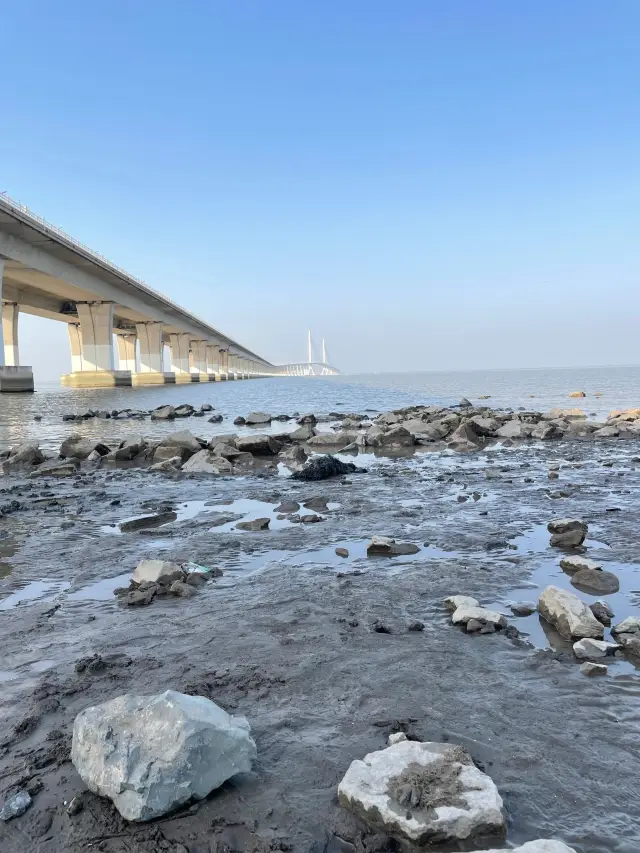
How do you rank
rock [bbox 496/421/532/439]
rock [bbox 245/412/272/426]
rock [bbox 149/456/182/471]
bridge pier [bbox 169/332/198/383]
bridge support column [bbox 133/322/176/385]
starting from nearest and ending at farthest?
rock [bbox 149/456/182/471] → rock [bbox 496/421/532/439] → rock [bbox 245/412/272/426] → bridge support column [bbox 133/322/176/385] → bridge pier [bbox 169/332/198/383]

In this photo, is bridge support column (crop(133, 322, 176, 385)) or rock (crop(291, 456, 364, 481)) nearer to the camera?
rock (crop(291, 456, 364, 481))

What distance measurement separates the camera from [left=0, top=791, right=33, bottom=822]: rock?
2.17m

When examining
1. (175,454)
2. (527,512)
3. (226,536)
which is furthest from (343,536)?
(175,454)

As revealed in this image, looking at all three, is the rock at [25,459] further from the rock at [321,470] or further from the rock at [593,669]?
the rock at [593,669]

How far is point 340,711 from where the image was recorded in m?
2.87

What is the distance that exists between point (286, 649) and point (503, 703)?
134 cm

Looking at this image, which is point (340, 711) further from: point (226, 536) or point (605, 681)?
point (226, 536)

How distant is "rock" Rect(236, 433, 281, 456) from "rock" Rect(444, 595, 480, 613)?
9.33 meters

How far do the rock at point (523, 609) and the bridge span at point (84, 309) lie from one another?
41.0 meters

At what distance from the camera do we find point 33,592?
15.4 ft

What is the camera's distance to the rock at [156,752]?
2.15 meters

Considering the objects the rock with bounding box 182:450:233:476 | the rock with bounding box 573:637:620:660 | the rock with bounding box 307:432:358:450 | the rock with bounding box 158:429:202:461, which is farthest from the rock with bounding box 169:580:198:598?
the rock with bounding box 307:432:358:450

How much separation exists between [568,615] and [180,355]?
10080 cm

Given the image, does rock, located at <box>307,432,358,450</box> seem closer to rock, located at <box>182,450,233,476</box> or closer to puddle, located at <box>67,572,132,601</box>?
rock, located at <box>182,450,233,476</box>
